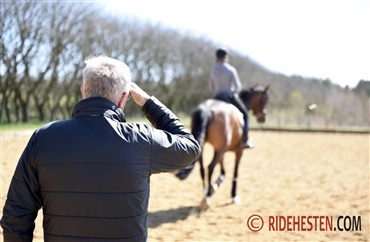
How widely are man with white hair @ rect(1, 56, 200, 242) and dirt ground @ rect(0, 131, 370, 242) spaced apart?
8.80 feet

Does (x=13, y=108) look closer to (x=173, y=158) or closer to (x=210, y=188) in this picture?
(x=210, y=188)

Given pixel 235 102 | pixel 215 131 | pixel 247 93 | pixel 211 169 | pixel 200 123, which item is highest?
pixel 247 93

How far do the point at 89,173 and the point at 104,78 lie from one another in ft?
1.41

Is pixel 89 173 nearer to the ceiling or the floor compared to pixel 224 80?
nearer to the floor

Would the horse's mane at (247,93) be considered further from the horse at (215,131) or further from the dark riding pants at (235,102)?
the horse at (215,131)

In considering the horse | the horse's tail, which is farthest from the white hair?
the horse's tail

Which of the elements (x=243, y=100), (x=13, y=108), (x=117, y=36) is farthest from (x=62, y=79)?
(x=243, y=100)

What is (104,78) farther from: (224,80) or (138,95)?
(224,80)

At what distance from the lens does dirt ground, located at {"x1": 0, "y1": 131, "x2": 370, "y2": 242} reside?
5.02m

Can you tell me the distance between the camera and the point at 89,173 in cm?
180

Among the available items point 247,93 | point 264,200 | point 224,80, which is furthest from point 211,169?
point 247,93

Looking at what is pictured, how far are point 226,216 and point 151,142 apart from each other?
434cm

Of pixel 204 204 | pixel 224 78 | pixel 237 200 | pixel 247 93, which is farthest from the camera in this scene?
pixel 247 93

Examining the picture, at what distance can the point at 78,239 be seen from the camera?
1.82m
